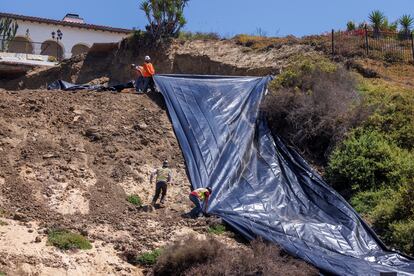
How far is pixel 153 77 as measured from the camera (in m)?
20.4

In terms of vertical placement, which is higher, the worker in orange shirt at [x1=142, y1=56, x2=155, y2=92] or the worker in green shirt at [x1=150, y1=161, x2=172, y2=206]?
the worker in orange shirt at [x1=142, y1=56, x2=155, y2=92]

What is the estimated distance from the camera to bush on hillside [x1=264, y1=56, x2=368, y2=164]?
17.8 metres

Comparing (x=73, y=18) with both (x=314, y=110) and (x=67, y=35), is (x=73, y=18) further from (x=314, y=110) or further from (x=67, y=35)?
(x=314, y=110)

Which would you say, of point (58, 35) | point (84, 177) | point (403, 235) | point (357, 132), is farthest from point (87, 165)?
point (58, 35)

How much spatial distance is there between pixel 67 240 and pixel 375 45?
1544 cm

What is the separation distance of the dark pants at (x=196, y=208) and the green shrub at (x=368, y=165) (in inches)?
138

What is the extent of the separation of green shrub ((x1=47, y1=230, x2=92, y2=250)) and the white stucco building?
25564mm

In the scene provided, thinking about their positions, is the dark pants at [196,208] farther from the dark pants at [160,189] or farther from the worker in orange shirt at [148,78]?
the worker in orange shirt at [148,78]

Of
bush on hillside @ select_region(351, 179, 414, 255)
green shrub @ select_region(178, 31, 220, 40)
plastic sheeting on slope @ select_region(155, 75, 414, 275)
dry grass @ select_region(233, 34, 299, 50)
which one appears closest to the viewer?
plastic sheeting on slope @ select_region(155, 75, 414, 275)

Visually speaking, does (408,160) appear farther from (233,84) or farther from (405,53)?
(405,53)

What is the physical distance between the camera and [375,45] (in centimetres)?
2445

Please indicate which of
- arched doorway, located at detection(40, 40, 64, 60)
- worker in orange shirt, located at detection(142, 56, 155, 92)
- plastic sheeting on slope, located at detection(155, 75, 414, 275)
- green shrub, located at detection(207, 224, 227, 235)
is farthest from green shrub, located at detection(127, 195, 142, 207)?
Result: arched doorway, located at detection(40, 40, 64, 60)

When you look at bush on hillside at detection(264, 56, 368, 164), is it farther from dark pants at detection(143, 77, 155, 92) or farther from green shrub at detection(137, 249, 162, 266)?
green shrub at detection(137, 249, 162, 266)

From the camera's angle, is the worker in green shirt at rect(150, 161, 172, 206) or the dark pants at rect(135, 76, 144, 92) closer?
the worker in green shirt at rect(150, 161, 172, 206)
